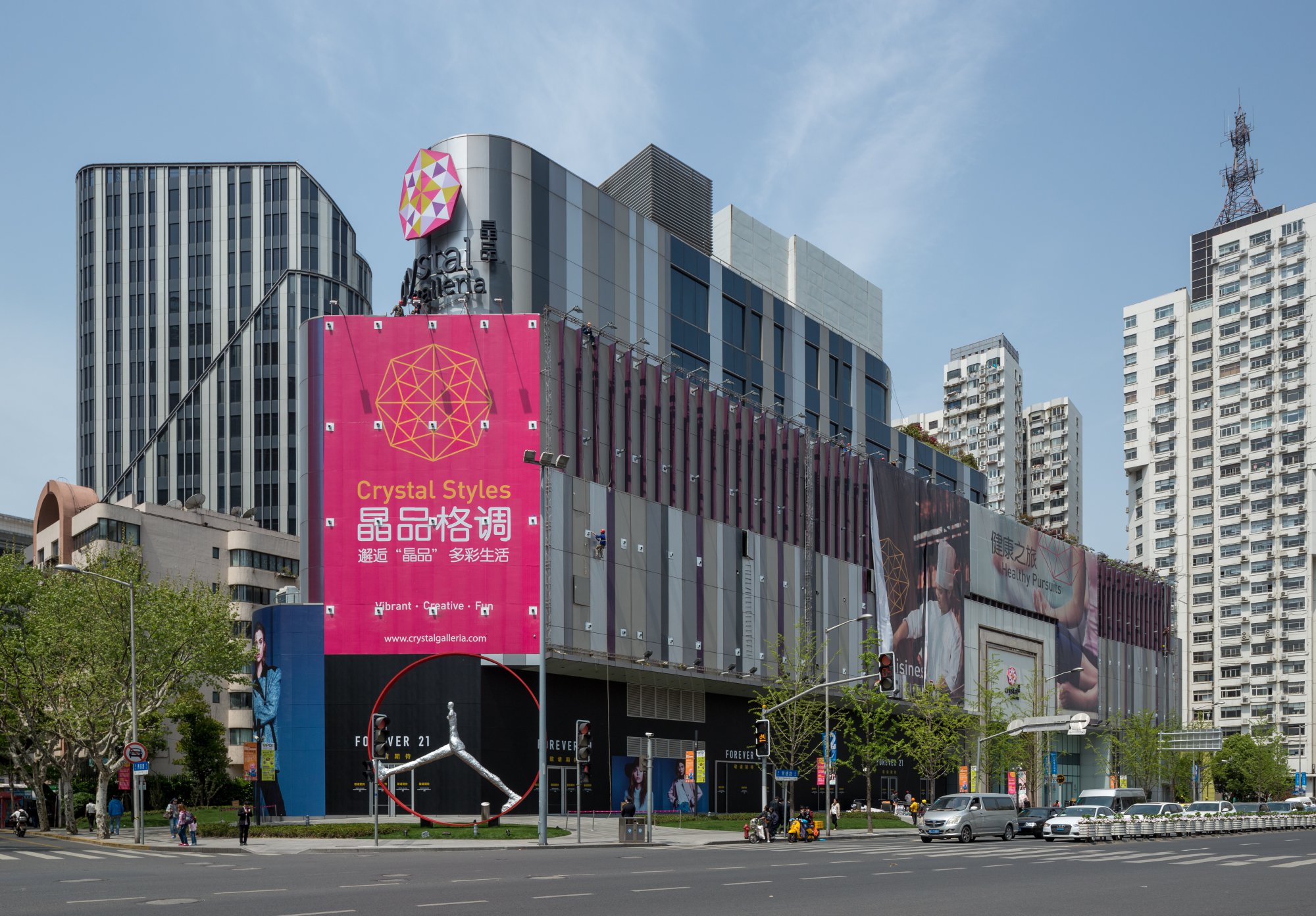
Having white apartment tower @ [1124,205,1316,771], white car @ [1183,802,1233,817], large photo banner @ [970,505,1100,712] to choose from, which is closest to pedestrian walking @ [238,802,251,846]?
white car @ [1183,802,1233,817]

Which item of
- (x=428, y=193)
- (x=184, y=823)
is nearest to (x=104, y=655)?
(x=184, y=823)

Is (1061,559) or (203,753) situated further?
(1061,559)

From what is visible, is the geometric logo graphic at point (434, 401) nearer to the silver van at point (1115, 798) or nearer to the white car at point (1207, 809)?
the silver van at point (1115, 798)

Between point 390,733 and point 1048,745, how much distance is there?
63373 mm

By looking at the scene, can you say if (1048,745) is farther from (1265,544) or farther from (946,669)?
(1265,544)

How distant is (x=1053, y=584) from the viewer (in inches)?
4341

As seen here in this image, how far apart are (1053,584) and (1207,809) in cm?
4832

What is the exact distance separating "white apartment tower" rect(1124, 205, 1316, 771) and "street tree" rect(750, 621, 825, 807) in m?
96.9

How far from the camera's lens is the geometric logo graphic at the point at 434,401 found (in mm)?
59656

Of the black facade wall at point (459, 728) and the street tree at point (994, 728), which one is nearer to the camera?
the black facade wall at point (459, 728)

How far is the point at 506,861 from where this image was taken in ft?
116

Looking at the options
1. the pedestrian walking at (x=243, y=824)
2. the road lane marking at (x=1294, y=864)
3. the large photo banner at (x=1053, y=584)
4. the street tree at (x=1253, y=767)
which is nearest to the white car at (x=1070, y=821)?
the road lane marking at (x=1294, y=864)

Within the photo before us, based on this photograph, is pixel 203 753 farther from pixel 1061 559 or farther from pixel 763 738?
pixel 1061 559

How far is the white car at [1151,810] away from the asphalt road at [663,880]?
11669 mm
